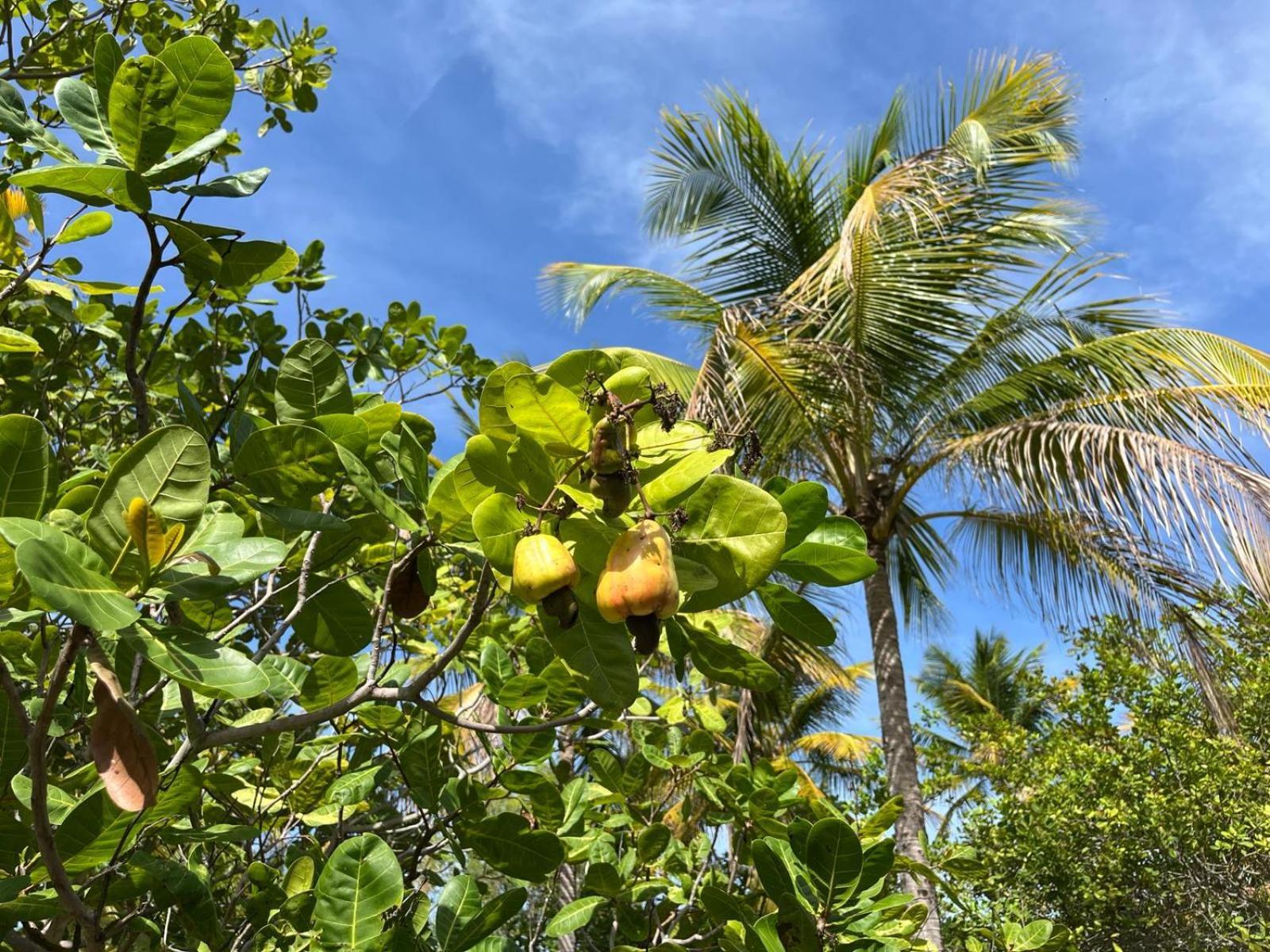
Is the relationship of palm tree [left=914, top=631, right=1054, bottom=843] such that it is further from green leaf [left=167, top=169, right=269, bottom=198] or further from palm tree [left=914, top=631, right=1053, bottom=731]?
green leaf [left=167, top=169, right=269, bottom=198]

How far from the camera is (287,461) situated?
1.04 meters

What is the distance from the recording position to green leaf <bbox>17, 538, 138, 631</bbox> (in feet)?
2.15

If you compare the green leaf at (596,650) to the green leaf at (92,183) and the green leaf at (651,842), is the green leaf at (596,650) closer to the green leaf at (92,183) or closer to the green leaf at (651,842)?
the green leaf at (92,183)

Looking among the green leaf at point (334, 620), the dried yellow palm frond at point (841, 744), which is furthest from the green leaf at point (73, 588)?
the dried yellow palm frond at point (841, 744)

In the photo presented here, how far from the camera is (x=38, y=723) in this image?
2.62ft

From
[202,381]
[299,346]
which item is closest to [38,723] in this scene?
[299,346]

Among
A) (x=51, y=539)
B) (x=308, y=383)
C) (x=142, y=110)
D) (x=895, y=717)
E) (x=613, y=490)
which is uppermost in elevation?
(x=895, y=717)

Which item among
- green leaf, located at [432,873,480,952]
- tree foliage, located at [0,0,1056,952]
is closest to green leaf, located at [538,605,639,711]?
tree foliage, located at [0,0,1056,952]

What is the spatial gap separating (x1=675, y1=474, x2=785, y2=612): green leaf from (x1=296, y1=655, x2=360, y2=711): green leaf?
61 cm

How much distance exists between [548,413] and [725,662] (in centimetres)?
43

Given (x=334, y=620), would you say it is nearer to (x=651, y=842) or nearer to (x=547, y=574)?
(x=547, y=574)

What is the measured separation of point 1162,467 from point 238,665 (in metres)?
6.50

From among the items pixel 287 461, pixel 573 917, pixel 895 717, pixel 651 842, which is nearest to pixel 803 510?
pixel 287 461

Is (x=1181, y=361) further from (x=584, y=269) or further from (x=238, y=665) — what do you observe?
(x=238, y=665)
